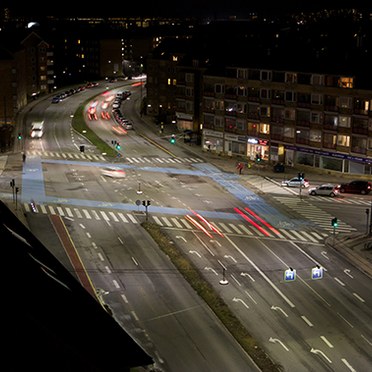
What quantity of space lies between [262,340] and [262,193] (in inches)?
1710

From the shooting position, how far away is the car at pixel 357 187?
79.9 metres

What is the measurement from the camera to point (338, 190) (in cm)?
8019

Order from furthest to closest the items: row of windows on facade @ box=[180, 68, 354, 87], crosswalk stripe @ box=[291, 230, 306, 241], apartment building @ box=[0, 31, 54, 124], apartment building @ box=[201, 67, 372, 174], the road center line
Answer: apartment building @ box=[0, 31, 54, 124] → row of windows on facade @ box=[180, 68, 354, 87] → apartment building @ box=[201, 67, 372, 174] → crosswalk stripe @ box=[291, 230, 306, 241] → the road center line

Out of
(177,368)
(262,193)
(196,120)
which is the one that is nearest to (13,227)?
(177,368)

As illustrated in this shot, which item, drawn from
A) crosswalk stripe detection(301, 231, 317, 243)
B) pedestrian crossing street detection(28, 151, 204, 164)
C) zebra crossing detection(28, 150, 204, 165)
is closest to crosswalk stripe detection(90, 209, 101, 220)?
crosswalk stripe detection(301, 231, 317, 243)

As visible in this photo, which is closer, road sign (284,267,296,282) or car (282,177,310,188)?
road sign (284,267,296,282)

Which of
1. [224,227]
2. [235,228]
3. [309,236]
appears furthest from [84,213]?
[309,236]

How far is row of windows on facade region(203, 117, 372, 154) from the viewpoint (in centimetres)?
8738

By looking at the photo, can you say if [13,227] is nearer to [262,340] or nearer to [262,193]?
[262,340]

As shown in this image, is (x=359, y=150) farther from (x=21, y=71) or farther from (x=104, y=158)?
(x=21, y=71)

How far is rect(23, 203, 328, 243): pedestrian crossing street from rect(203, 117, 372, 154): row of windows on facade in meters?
28.2

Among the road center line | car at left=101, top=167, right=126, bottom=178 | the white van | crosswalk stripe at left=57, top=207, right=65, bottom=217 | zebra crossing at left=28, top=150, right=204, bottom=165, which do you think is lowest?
crosswalk stripe at left=57, top=207, right=65, bottom=217

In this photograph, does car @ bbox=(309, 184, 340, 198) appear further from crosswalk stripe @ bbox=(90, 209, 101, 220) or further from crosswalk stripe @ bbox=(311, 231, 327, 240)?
crosswalk stripe @ bbox=(90, 209, 101, 220)

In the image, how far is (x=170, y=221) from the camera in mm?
67188
